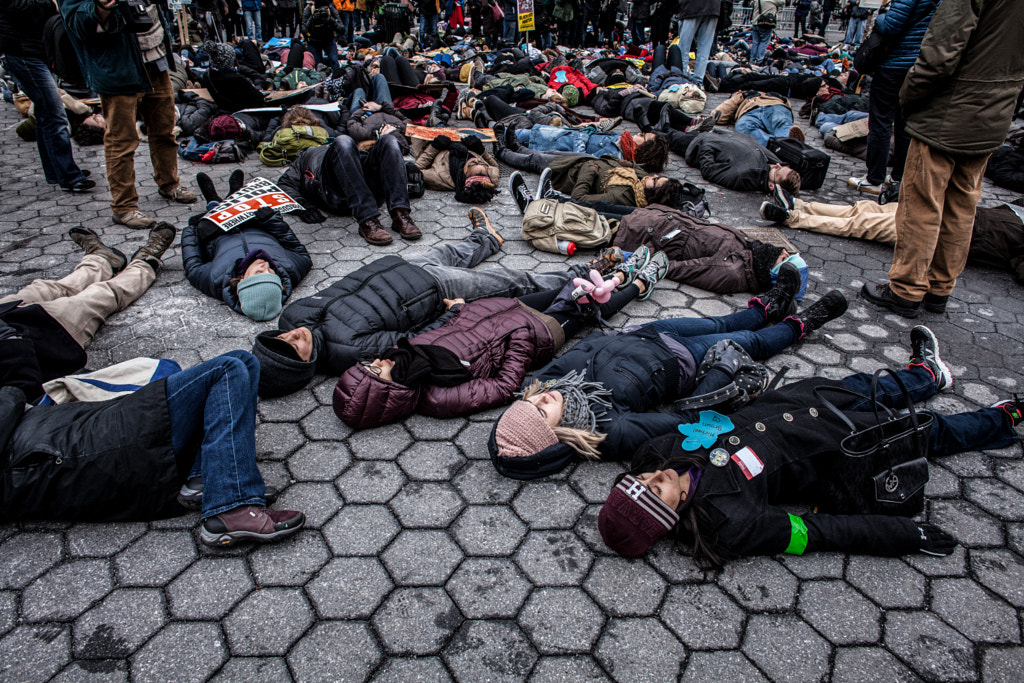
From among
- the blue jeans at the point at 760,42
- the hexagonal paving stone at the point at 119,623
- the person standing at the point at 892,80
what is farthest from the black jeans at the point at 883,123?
the blue jeans at the point at 760,42

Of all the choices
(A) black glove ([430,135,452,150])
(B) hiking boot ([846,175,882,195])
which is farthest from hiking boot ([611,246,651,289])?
(B) hiking boot ([846,175,882,195])

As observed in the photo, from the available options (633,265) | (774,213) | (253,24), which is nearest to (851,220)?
(774,213)

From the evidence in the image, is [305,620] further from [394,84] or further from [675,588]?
[394,84]

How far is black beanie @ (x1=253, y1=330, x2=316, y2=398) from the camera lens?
10.1ft

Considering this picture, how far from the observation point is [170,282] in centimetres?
446

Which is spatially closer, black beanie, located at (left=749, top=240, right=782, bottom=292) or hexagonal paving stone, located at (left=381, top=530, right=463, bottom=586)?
hexagonal paving stone, located at (left=381, top=530, right=463, bottom=586)

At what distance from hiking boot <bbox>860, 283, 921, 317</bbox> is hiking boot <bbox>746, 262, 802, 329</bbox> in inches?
29.9

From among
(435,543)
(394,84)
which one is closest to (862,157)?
(394,84)

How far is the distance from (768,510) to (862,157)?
7477mm

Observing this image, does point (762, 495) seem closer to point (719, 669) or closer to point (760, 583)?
point (760, 583)

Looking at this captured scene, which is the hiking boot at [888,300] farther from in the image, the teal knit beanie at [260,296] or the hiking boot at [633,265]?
the teal knit beanie at [260,296]

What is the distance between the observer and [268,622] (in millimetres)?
2145

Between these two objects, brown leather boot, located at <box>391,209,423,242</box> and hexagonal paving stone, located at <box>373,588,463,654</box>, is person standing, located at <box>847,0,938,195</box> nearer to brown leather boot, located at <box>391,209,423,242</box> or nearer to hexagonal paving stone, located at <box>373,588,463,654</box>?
brown leather boot, located at <box>391,209,423,242</box>

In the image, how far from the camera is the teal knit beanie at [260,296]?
12.7 feet
